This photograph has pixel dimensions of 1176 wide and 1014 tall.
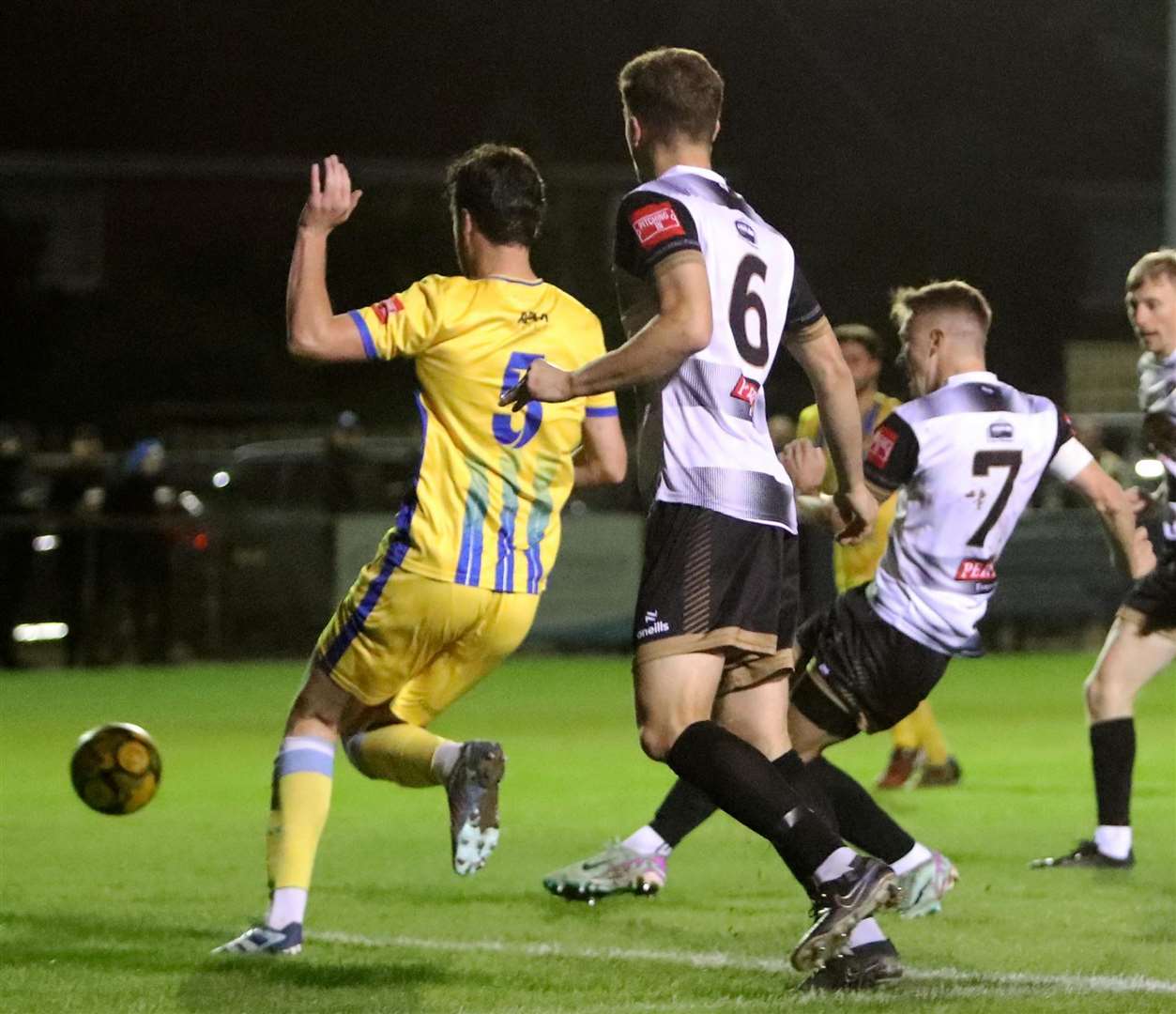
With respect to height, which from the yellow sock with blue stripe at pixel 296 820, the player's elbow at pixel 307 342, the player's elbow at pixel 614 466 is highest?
the player's elbow at pixel 307 342

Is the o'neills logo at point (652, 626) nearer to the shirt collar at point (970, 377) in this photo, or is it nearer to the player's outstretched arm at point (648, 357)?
the player's outstretched arm at point (648, 357)

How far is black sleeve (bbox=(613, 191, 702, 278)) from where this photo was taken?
541 centimetres

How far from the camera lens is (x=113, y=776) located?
8109 millimetres

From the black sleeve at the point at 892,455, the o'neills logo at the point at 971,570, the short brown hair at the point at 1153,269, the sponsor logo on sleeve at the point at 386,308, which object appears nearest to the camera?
the sponsor logo on sleeve at the point at 386,308

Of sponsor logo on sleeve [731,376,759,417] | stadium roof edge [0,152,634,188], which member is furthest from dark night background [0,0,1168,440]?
sponsor logo on sleeve [731,376,759,417]

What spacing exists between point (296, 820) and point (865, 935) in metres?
1.53

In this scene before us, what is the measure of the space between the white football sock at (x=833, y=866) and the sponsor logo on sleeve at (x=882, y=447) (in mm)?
1813

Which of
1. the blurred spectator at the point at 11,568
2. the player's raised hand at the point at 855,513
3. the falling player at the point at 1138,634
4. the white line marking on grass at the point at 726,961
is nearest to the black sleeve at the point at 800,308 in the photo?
the player's raised hand at the point at 855,513

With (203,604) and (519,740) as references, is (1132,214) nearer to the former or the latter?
(203,604)

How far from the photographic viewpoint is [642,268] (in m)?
5.48

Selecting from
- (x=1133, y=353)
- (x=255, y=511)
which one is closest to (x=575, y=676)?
(x=255, y=511)

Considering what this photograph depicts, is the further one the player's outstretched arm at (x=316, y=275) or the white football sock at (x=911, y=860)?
the white football sock at (x=911, y=860)

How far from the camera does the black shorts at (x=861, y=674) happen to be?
6898 mm

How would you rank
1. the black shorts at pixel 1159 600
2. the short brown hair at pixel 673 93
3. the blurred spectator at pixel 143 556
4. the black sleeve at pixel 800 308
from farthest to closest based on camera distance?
the blurred spectator at pixel 143 556 → the black shorts at pixel 1159 600 → the black sleeve at pixel 800 308 → the short brown hair at pixel 673 93
